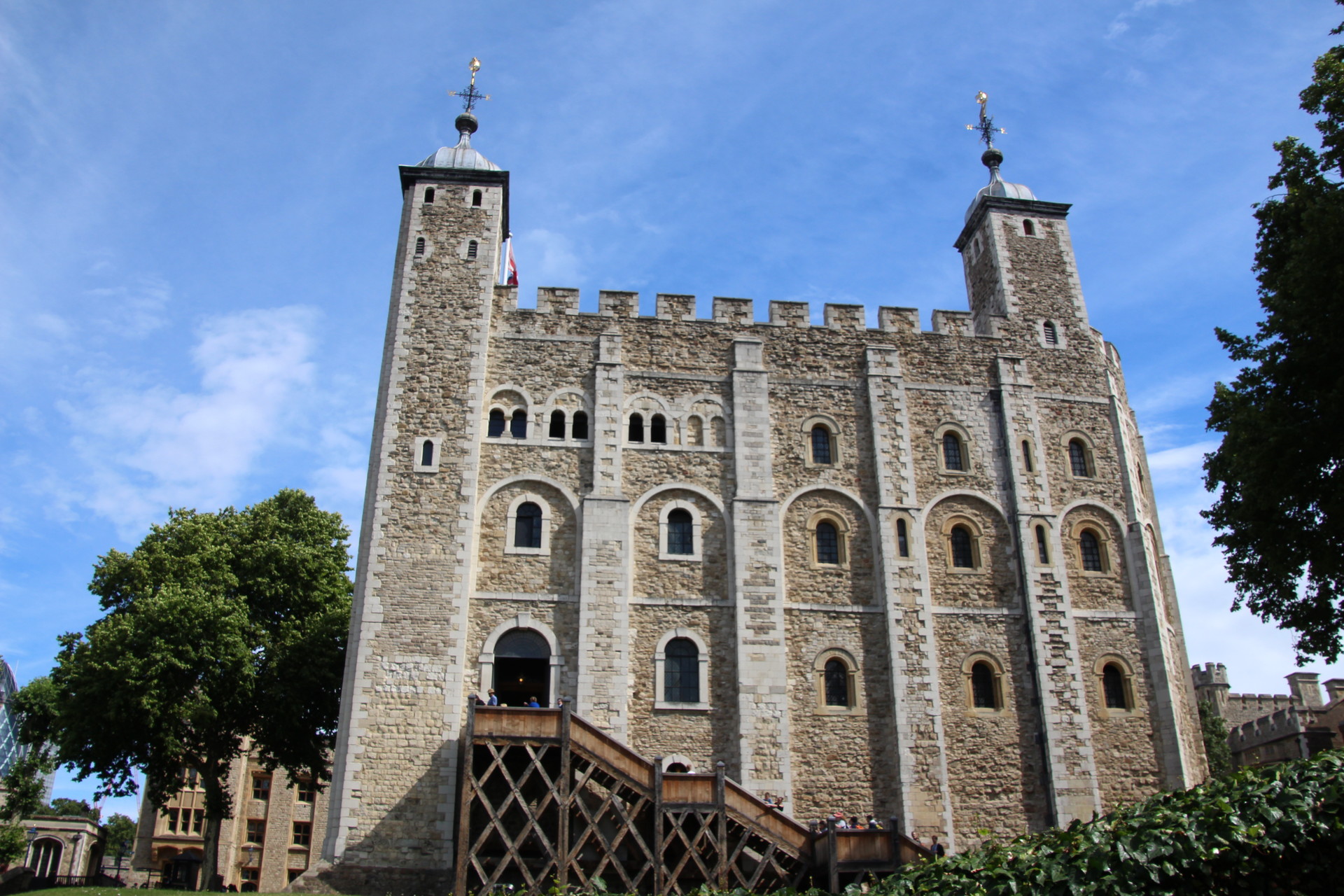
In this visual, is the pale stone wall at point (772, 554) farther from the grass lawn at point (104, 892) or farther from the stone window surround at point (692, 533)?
the grass lawn at point (104, 892)

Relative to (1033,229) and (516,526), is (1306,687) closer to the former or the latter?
(1033,229)

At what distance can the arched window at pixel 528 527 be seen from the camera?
23.9 metres

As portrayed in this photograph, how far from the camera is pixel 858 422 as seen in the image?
2645cm

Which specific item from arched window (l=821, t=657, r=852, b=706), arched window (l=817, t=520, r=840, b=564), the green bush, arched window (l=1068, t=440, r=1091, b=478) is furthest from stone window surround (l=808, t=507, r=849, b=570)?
the green bush

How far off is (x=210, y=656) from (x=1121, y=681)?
74.8ft

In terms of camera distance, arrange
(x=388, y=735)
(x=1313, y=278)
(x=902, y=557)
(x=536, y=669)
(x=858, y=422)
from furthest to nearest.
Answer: (x=858, y=422) < (x=902, y=557) < (x=536, y=669) < (x=388, y=735) < (x=1313, y=278)

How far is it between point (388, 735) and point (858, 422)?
46.2ft

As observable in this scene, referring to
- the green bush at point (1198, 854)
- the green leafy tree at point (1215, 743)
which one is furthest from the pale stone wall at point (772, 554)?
the green leafy tree at point (1215, 743)

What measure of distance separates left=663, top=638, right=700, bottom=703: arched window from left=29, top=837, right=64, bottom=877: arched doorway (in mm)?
41160

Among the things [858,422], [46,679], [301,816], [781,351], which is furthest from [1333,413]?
[301,816]

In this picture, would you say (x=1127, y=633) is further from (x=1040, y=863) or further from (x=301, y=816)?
(x=301, y=816)

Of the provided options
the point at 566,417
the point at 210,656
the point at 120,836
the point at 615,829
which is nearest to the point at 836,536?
the point at 566,417

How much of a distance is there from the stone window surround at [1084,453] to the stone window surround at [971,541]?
3.34m

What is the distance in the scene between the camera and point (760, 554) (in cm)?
2425
